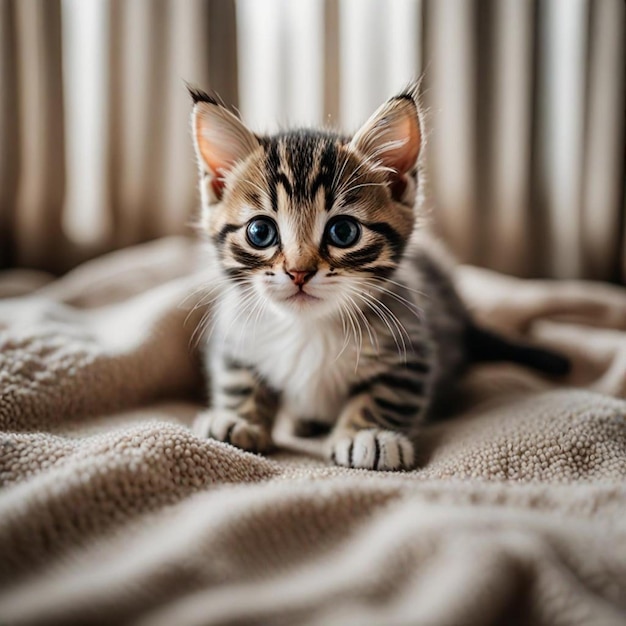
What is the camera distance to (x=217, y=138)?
1051 mm

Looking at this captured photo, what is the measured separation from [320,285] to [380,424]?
0.89ft

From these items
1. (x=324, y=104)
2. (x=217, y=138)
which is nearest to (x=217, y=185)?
(x=217, y=138)

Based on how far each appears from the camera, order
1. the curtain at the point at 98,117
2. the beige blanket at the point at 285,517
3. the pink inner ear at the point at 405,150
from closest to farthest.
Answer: the beige blanket at the point at 285,517, the pink inner ear at the point at 405,150, the curtain at the point at 98,117

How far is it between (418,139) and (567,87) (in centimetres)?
148

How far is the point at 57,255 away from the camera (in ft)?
6.67

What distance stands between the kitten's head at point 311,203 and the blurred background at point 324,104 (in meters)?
0.93

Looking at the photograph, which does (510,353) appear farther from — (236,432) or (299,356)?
(236,432)

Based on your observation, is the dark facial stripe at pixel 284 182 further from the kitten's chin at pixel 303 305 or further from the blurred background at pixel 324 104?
the blurred background at pixel 324 104

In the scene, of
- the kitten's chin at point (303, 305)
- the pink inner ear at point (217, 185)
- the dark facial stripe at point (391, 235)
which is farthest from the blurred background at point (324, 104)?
the kitten's chin at point (303, 305)

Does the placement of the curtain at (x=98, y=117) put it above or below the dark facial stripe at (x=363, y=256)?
above

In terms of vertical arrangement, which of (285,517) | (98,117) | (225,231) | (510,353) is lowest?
(510,353)

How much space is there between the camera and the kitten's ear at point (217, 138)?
1.01m

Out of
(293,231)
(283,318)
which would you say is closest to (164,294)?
(283,318)

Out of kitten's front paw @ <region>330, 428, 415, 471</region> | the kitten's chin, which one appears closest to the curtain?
the kitten's chin
